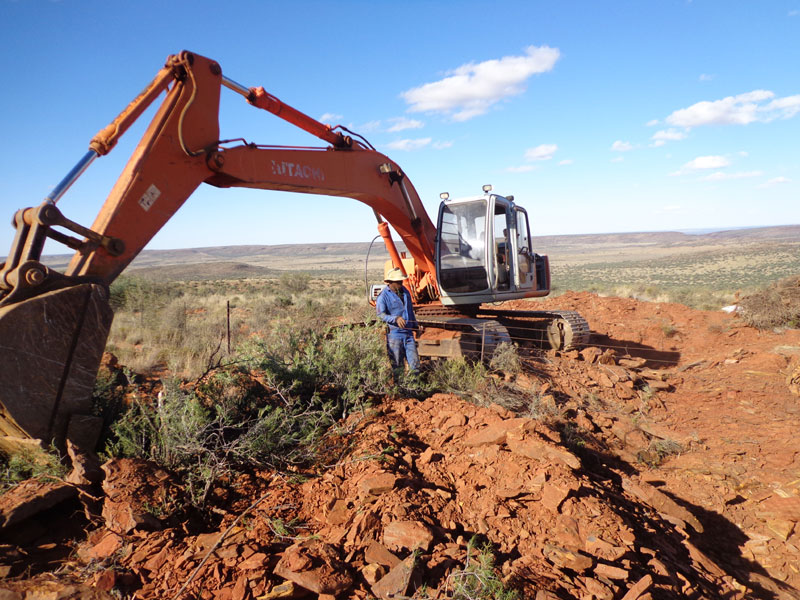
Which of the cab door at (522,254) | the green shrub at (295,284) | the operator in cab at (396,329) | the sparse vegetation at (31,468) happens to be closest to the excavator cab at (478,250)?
the cab door at (522,254)

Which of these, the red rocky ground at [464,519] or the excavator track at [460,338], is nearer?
the red rocky ground at [464,519]

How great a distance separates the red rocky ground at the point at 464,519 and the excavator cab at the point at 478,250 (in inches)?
104

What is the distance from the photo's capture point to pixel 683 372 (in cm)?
868

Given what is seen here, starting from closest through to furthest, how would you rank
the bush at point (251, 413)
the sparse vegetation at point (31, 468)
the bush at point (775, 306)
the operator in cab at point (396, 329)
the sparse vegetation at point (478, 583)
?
the sparse vegetation at point (478, 583)
the sparse vegetation at point (31, 468)
the bush at point (251, 413)
the operator in cab at point (396, 329)
the bush at point (775, 306)

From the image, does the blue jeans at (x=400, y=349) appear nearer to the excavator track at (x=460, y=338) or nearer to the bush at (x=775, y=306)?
the excavator track at (x=460, y=338)

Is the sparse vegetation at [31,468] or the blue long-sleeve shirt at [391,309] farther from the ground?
the blue long-sleeve shirt at [391,309]

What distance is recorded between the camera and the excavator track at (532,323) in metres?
9.03

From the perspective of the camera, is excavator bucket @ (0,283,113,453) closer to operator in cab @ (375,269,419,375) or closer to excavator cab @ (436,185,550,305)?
operator in cab @ (375,269,419,375)

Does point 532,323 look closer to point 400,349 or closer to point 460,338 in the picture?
point 460,338

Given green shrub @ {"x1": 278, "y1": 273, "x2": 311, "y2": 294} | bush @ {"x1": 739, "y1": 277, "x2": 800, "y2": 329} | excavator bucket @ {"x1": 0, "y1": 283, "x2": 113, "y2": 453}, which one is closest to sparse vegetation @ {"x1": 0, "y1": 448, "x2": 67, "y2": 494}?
excavator bucket @ {"x1": 0, "y1": 283, "x2": 113, "y2": 453}

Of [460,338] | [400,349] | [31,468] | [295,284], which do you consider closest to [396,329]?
[400,349]

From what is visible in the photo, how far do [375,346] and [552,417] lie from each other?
2228 mm

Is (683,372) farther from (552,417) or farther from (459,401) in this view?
(459,401)

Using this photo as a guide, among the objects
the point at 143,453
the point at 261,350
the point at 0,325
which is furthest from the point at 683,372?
the point at 0,325
